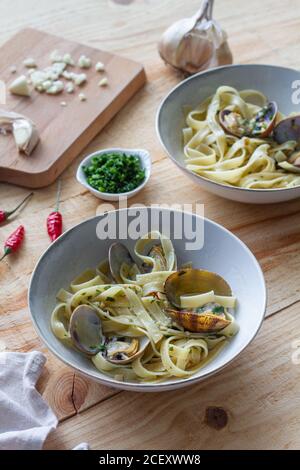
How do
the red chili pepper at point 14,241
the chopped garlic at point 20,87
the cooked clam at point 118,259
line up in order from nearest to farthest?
the cooked clam at point 118,259 → the red chili pepper at point 14,241 → the chopped garlic at point 20,87

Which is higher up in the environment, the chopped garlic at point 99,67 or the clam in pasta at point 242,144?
the chopped garlic at point 99,67

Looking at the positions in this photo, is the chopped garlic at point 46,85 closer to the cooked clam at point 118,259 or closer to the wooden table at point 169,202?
the wooden table at point 169,202

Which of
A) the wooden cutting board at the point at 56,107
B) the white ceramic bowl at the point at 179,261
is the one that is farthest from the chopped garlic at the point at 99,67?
the white ceramic bowl at the point at 179,261

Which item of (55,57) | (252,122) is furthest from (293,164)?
(55,57)

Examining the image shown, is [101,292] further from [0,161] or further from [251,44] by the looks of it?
[251,44]

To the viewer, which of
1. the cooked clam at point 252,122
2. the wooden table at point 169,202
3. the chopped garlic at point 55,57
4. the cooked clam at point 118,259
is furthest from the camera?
the chopped garlic at point 55,57

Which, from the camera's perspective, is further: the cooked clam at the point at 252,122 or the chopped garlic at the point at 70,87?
the chopped garlic at the point at 70,87

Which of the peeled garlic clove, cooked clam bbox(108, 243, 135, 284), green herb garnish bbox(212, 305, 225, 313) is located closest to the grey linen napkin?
cooked clam bbox(108, 243, 135, 284)
